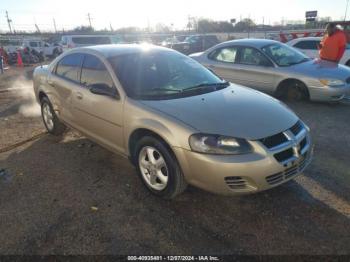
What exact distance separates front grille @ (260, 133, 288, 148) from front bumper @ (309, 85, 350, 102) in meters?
4.25

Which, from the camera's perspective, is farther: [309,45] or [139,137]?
[309,45]

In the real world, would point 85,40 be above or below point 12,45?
above

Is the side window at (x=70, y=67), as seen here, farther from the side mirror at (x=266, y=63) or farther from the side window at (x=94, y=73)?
the side mirror at (x=266, y=63)

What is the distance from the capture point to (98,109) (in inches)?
162

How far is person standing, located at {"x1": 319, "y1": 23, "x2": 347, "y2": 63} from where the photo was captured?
25.7 feet

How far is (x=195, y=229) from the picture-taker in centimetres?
308

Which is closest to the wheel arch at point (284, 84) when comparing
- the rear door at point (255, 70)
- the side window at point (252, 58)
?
the rear door at point (255, 70)

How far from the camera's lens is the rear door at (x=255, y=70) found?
750 centimetres

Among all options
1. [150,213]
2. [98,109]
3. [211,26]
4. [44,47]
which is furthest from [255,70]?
[211,26]

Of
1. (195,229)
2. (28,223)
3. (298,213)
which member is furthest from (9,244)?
(298,213)

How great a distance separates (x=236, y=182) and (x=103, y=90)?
187 cm

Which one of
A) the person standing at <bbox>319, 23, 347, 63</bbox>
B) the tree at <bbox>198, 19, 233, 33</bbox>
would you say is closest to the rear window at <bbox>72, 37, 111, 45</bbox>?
the person standing at <bbox>319, 23, 347, 63</bbox>

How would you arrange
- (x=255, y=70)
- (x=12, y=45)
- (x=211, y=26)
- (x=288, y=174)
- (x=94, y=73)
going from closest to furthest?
(x=288, y=174)
(x=94, y=73)
(x=255, y=70)
(x=12, y=45)
(x=211, y=26)

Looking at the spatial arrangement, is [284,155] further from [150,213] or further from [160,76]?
[160,76]
